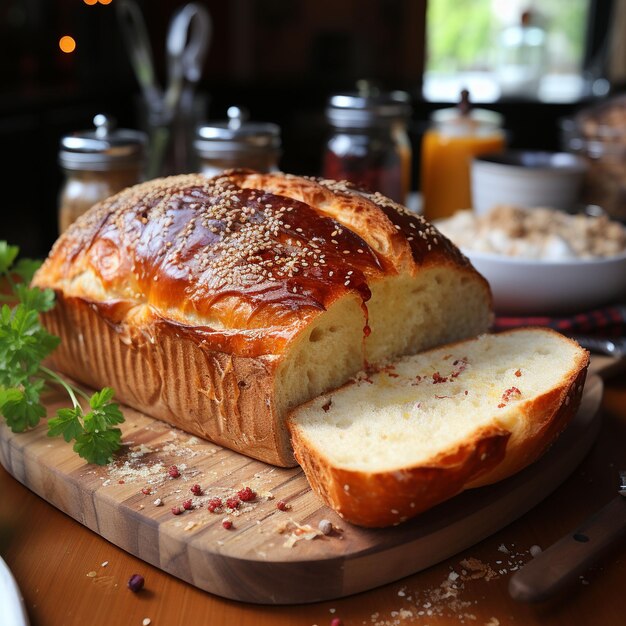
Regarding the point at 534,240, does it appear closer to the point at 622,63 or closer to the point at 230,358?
the point at 230,358

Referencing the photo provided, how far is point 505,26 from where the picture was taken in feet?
23.8

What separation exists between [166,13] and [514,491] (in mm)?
6539

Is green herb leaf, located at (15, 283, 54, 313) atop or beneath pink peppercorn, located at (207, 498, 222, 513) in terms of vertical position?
atop

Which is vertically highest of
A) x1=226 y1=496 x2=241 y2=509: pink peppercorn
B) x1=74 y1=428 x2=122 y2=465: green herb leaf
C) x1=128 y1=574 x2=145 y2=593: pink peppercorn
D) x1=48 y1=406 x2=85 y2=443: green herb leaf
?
x1=48 y1=406 x2=85 y2=443: green herb leaf

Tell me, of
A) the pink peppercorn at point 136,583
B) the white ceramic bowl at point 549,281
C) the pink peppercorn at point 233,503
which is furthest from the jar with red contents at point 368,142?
the pink peppercorn at point 136,583

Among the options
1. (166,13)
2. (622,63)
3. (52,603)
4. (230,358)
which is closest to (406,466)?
(230,358)

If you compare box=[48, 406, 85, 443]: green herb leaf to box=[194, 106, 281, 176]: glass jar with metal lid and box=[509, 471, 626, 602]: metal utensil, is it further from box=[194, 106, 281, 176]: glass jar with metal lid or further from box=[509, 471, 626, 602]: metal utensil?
box=[194, 106, 281, 176]: glass jar with metal lid

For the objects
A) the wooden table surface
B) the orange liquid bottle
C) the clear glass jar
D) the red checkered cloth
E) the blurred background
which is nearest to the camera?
the wooden table surface

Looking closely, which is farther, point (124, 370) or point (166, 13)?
point (166, 13)

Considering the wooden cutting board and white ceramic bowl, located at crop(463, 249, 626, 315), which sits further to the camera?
white ceramic bowl, located at crop(463, 249, 626, 315)

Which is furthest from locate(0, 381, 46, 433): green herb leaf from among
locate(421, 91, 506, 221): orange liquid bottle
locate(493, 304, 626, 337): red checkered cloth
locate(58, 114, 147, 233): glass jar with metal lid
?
locate(421, 91, 506, 221): orange liquid bottle

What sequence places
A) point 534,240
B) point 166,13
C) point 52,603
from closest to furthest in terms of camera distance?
1. point 52,603
2. point 534,240
3. point 166,13

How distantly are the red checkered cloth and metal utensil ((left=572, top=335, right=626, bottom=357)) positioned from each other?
0.08 meters

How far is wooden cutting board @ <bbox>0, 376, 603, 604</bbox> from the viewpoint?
4.87 feet
